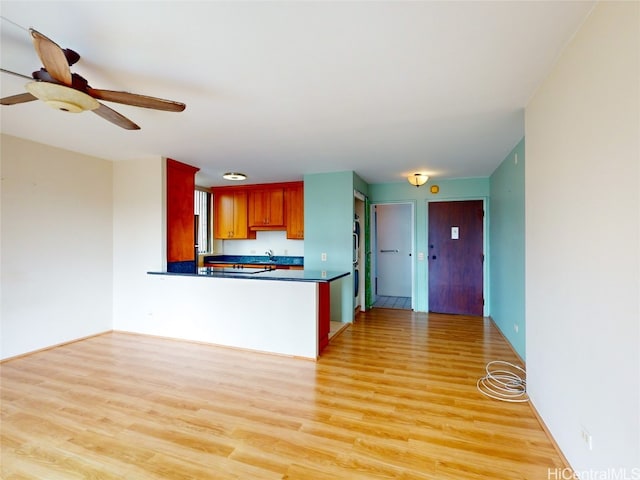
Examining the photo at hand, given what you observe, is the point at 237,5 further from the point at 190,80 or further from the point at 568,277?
the point at 568,277

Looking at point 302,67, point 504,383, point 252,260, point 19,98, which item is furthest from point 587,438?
point 252,260

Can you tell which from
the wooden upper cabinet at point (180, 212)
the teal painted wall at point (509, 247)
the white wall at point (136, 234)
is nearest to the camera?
the teal painted wall at point (509, 247)

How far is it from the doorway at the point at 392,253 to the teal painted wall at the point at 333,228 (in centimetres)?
233

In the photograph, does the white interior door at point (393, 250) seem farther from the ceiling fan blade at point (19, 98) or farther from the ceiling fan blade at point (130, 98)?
the ceiling fan blade at point (19, 98)

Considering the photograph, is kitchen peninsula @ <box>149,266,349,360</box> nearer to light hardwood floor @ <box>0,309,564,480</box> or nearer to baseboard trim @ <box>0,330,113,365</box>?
light hardwood floor @ <box>0,309,564,480</box>

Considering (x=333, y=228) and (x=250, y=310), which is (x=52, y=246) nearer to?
(x=250, y=310)

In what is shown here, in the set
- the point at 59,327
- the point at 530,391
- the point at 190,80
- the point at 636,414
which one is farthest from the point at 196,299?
the point at 636,414

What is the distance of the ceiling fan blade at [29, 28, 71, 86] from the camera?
1351 mm

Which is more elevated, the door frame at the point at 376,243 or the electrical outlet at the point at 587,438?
the door frame at the point at 376,243

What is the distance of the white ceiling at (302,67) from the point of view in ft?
4.88

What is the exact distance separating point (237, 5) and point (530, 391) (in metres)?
3.28

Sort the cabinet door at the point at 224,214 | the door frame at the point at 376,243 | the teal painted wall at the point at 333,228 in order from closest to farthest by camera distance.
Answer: the teal painted wall at the point at 333,228
the door frame at the point at 376,243
the cabinet door at the point at 224,214

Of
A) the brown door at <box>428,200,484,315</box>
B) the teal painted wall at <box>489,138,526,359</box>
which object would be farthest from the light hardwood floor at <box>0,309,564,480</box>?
the brown door at <box>428,200,484,315</box>

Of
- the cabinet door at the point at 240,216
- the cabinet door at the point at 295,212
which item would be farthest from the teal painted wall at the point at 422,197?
the cabinet door at the point at 240,216
